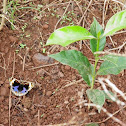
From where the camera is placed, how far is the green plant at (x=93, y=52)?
1.38 meters

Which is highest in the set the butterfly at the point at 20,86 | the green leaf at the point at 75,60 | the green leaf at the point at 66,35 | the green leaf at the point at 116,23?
the green leaf at the point at 116,23

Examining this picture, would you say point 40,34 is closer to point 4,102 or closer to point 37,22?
point 37,22

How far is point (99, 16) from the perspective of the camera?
262cm

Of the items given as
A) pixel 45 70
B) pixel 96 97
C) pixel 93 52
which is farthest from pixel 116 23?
pixel 45 70

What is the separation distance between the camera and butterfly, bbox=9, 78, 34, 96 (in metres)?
1.98

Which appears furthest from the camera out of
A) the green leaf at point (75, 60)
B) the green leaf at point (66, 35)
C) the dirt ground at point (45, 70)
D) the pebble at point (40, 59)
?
the pebble at point (40, 59)

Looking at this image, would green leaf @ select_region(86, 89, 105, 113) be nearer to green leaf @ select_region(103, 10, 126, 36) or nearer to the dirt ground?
the dirt ground

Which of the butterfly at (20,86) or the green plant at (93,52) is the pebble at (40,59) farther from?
the green plant at (93,52)

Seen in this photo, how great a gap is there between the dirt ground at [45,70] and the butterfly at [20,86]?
0.16ft

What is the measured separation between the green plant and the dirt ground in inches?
12.5

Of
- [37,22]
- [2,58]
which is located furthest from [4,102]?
[37,22]

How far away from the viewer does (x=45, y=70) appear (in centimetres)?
217

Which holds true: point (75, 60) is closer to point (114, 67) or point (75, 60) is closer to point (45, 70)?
point (114, 67)

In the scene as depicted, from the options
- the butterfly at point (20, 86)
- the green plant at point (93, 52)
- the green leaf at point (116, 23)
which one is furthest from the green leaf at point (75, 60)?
the butterfly at point (20, 86)
